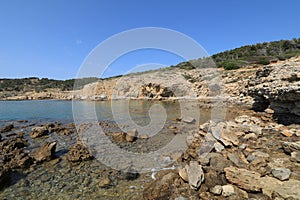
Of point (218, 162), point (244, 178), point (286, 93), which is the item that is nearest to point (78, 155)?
point (218, 162)

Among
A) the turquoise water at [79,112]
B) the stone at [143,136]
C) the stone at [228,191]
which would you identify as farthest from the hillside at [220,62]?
the stone at [228,191]

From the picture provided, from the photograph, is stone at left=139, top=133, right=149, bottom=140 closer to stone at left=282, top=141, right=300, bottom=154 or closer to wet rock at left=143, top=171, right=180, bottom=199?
wet rock at left=143, top=171, right=180, bottom=199

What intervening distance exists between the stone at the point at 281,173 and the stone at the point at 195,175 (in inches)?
61.9

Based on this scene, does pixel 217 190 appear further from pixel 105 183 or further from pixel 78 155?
pixel 78 155

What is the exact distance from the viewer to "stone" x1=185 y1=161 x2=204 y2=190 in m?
4.01

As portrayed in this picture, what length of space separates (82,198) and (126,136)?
5208mm

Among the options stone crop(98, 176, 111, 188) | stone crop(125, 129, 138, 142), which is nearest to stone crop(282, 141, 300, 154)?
stone crop(98, 176, 111, 188)

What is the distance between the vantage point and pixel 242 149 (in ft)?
17.5

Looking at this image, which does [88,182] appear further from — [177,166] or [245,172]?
[245,172]

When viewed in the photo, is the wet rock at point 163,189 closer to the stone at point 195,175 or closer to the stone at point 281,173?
the stone at point 195,175

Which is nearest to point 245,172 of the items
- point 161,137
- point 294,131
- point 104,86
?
point 294,131

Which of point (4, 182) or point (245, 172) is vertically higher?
point (245, 172)

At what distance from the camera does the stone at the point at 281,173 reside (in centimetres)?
349

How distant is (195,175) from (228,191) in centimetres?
79
